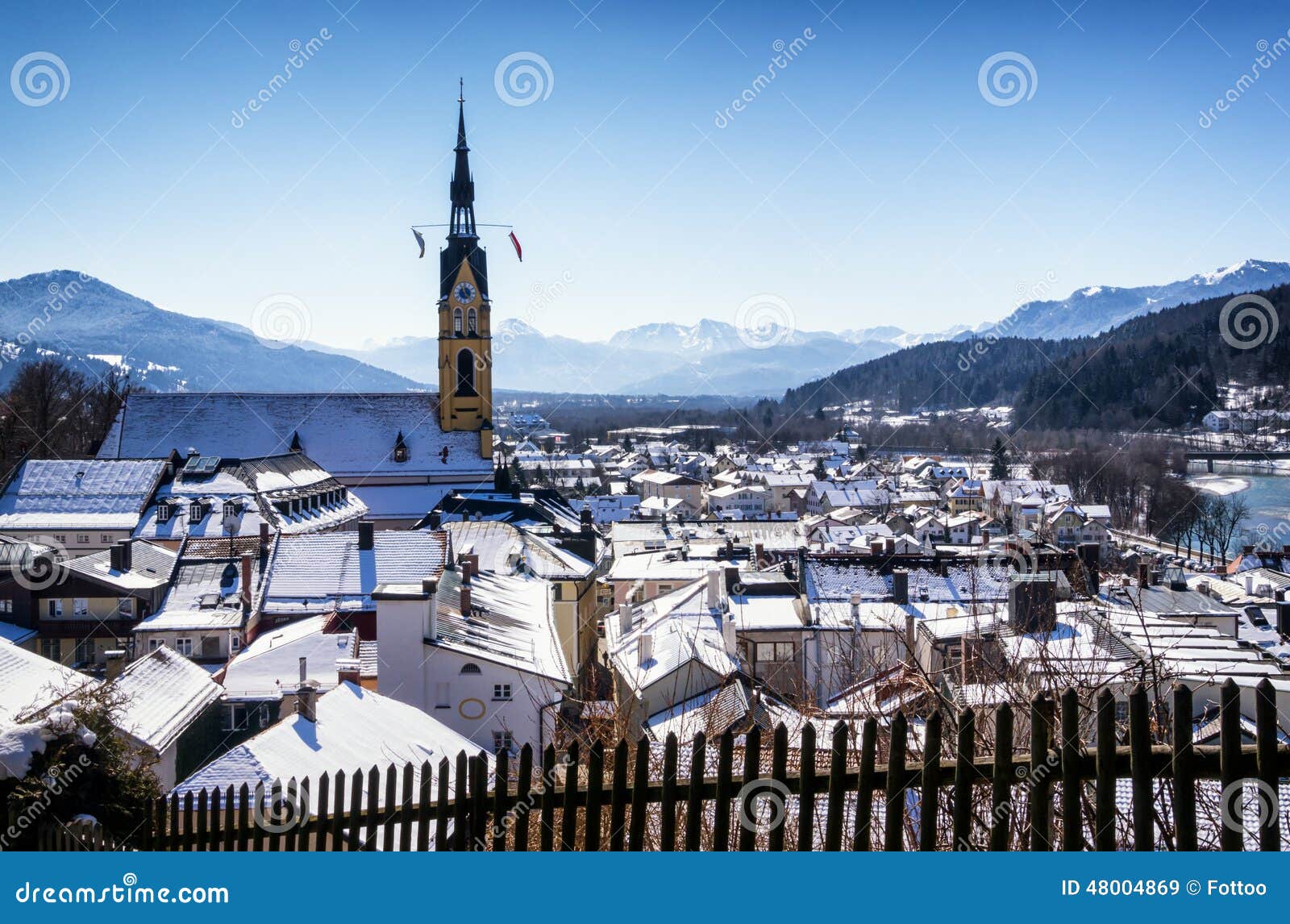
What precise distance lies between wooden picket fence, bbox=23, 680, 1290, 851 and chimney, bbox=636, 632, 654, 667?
14.9 meters

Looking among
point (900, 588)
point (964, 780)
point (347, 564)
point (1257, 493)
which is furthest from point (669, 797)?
point (1257, 493)

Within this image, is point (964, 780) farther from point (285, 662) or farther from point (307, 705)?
point (285, 662)

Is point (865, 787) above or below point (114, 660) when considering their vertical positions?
above

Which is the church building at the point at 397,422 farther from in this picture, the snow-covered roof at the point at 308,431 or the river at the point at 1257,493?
the river at the point at 1257,493

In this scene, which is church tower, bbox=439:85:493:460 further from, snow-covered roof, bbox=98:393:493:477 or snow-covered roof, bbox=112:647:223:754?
snow-covered roof, bbox=112:647:223:754

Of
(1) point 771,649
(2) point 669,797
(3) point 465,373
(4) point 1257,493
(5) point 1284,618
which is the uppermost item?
(3) point 465,373

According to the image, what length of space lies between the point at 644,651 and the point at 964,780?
54.0 ft

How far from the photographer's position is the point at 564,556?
3102cm

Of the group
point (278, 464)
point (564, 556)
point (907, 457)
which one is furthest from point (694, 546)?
point (907, 457)

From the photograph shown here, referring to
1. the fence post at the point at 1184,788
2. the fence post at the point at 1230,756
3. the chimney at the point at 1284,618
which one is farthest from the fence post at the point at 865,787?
the chimney at the point at 1284,618

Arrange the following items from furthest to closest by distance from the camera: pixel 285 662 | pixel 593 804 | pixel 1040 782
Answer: pixel 285 662 < pixel 593 804 < pixel 1040 782

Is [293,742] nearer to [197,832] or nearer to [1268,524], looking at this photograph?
[197,832]

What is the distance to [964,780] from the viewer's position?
3.44 metres

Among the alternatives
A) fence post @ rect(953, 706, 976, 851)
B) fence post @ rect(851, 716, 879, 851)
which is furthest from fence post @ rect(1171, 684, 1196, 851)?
fence post @ rect(851, 716, 879, 851)
